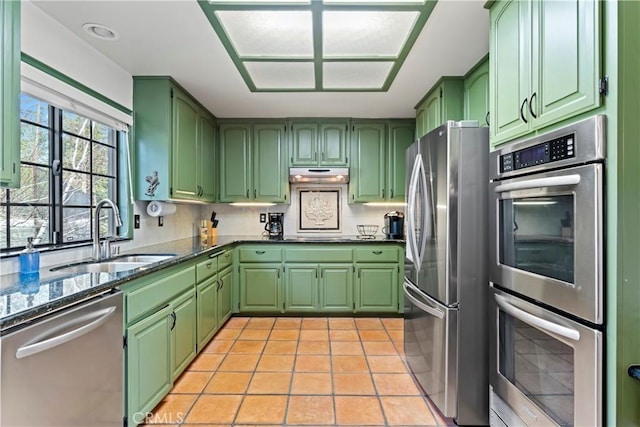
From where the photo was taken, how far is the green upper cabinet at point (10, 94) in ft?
4.34

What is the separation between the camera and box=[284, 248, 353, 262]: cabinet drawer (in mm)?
3752

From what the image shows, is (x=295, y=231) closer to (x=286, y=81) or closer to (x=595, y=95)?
(x=286, y=81)

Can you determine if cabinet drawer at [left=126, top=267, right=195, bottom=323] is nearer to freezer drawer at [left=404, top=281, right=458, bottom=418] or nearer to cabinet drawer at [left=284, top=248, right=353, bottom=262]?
cabinet drawer at [left=284, top=248, right=353, bottom=262]

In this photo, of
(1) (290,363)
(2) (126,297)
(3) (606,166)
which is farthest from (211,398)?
(3) (606,166)

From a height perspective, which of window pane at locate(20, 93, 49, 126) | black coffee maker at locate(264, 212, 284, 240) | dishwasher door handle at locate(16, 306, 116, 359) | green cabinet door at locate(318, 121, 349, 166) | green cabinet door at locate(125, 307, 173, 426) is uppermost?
green cabinet door at locate(318, 121, 349, 166)

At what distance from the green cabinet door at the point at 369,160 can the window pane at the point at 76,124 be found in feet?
8.81

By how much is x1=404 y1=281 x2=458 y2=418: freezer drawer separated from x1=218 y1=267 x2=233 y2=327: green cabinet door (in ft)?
6.04

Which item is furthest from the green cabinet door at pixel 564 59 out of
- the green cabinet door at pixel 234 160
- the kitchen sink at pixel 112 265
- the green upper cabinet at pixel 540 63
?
the green cabinet door at pixel 234 160

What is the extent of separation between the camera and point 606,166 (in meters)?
1.01

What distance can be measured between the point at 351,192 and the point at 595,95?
10.1ft

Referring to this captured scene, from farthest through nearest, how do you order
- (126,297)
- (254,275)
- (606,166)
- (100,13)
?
(254,275) < (100,13) < (126,297) < (606,166)

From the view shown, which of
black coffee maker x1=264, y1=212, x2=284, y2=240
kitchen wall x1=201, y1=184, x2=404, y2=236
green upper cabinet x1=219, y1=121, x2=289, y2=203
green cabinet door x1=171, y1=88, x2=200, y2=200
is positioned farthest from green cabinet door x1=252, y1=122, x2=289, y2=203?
green cabinet door x1=171, y1=88, x2=200, y2=200

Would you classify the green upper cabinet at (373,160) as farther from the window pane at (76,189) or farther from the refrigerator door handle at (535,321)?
the window pane at (76,189)

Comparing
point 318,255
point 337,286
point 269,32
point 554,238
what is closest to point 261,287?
point 318,255
